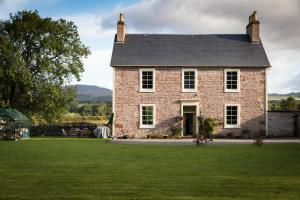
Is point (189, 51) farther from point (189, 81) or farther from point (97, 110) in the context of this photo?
point (97, 110)

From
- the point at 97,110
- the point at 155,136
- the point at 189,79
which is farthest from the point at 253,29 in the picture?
the point at 97,110

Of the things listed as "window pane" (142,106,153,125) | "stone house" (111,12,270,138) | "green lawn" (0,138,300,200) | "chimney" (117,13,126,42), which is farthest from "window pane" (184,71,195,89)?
"green lawn" (0,138,300,200)

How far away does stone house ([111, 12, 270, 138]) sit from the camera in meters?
33.5

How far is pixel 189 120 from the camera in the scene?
1369 inches

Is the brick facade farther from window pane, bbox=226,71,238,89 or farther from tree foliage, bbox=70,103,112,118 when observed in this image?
Answer: tree foliage, bbox=70,103,112,118

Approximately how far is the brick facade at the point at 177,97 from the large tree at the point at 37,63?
7.37 m

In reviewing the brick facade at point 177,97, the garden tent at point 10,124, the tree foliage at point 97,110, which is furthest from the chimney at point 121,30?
the tree foliage at point 97,110

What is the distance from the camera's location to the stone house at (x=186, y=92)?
3353cm

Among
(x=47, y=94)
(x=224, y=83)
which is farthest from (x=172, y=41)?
(x=47, y=94)

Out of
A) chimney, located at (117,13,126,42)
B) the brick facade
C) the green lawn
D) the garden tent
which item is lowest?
the green lawn

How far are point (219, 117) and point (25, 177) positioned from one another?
921 inches

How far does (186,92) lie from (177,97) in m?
0.79

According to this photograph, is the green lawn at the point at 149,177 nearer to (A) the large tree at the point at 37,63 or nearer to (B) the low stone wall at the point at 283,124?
(B) the low stone wall at the point at 283,124

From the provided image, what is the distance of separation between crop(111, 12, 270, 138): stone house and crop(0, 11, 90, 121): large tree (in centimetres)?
653
